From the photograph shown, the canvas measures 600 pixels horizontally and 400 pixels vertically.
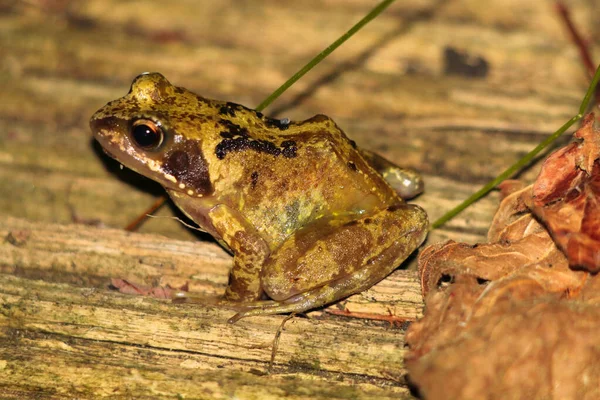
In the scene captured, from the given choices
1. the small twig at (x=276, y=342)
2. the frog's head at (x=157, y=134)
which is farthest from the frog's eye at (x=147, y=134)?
the small twig at (x=276, y=342)

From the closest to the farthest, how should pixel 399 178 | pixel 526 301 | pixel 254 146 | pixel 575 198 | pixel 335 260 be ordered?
pixel 526 301 → pixel 575 198 → pixel 335 260 → pixel 254 146 → pixel 399 178

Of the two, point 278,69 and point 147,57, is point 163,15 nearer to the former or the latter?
point 147,57

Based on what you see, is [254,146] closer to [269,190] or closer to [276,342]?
[269,190]

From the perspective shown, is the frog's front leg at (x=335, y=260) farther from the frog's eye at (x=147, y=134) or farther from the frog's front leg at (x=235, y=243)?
the frog's eye at (x=147, y=134)

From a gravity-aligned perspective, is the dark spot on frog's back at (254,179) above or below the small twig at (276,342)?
above

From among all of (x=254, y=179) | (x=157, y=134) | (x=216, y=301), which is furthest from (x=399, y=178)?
(x=157, y=134)

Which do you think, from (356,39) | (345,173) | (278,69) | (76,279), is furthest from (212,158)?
(356,39)

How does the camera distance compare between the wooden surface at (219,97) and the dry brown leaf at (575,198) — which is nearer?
the dry brown leaf at (575,198)
